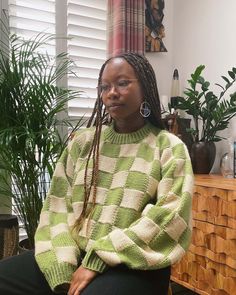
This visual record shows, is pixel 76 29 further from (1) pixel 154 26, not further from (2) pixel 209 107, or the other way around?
(2) pixel 209 107

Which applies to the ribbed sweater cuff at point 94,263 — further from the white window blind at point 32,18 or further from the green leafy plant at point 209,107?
the white window blind at point 32,18

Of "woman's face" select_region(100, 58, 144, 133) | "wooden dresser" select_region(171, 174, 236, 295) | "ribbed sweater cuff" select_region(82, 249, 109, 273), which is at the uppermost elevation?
"woman's face" select_region(100, 58, 144, 133)

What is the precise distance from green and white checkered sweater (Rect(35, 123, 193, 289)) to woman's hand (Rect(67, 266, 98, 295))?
0.06 ft

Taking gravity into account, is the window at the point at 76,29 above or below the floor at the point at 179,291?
above

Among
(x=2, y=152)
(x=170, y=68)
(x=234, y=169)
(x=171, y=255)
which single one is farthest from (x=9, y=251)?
(x=170, y=68)

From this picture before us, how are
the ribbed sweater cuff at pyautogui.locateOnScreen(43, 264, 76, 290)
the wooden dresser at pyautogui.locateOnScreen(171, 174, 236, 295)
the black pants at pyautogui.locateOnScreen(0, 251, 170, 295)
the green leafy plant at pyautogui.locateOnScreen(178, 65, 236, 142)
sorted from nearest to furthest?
the black pants at pyautogui.locateOnScreen(0, 251, 170, 295) → the ribbed sweater cuff at pyautogui.locateOnScreen(43, 264, 76, 290) → the wooden dresser at pyautogui.locateOnScreen(171, 174, 236, 295) → the green leafy plant at pyautogui.locateOnScreen(178, 65, 236, 142)

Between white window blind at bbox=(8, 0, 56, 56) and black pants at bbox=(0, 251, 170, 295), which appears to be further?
white window blind at bbox=(8, 0, 56, 56)

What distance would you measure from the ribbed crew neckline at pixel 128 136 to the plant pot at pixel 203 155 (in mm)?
970

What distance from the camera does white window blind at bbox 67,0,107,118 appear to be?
7.31ft

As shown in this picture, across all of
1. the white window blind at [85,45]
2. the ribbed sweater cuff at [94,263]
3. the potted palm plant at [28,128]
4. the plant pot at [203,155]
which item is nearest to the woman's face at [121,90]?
the ribbed sweater cuff at [94,263]

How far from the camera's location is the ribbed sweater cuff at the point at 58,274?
96 cm

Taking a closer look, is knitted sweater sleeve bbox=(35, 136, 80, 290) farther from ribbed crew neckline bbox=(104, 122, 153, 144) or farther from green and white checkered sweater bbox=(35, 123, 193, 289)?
ribbed crew neckline bbox=(104, 122, 153, 144)

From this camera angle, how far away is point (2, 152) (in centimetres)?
160

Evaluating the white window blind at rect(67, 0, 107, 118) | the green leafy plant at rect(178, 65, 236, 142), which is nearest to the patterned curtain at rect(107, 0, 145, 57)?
the white window blind at rect(67, 0, 107, 118)
